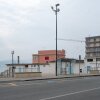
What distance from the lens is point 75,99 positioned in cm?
1733

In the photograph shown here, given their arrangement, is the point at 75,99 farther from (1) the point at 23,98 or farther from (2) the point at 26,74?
(2) the point at 26,74

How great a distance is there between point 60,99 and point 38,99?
3.55 ft

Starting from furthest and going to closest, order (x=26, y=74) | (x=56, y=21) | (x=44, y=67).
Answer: (x=44, y=67)
(x=56, y=21)
(x=26, y=74)

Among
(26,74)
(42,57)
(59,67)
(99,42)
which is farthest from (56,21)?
(99,42)

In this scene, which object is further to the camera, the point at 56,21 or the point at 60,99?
the point at 56,21

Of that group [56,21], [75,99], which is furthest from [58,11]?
[75,99]

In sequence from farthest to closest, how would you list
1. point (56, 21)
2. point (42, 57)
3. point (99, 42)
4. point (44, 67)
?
1. point (99, 42)
2. point (42, 57)
3. point (44, 67)
4. point (56, 21)

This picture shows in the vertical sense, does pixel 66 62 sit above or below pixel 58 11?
below

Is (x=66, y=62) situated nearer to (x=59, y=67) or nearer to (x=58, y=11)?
(x=59, y=67)

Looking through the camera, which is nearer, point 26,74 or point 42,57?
point 26,74

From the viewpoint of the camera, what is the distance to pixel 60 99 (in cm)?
1717

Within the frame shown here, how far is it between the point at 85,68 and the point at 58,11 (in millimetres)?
24289

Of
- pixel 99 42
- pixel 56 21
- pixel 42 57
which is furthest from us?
pixel 99 42

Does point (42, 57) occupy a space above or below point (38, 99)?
above
